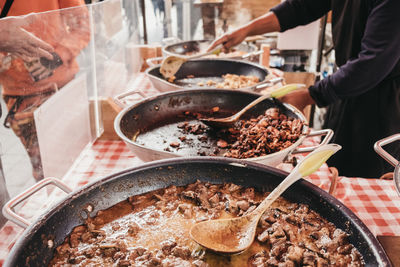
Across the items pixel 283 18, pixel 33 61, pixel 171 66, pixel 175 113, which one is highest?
pixel 283 18

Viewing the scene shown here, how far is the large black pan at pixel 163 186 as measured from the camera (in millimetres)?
890

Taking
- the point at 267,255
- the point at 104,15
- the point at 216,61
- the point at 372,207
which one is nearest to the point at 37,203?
the point at 267,255

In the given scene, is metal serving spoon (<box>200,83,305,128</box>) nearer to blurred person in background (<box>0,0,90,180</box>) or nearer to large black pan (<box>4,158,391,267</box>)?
large black pan (<box>4,158,391,267</box>)

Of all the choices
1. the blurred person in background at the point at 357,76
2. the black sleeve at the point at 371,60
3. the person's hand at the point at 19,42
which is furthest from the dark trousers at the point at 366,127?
the person's hand at the point at 19,42

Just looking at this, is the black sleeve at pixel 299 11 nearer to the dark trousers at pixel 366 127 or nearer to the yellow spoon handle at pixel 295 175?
the dark trousers at pixel 366 127

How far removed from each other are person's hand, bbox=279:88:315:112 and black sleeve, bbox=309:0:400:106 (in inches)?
1.9

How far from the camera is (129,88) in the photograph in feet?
9.70

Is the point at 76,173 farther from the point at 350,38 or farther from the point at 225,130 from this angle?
the point at 350,38

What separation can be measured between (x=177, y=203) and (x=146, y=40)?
316cm

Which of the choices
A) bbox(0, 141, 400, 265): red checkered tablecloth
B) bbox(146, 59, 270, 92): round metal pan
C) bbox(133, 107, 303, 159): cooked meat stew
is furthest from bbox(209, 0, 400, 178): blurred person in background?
bbox(0, 141, 400, 265): red checkered tablecloth

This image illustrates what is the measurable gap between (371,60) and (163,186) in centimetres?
163

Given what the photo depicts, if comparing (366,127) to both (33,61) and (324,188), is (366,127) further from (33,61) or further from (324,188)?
(33,61)

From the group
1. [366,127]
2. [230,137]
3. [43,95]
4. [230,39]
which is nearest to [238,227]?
[230,137]

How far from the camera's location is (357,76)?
2182 mm
